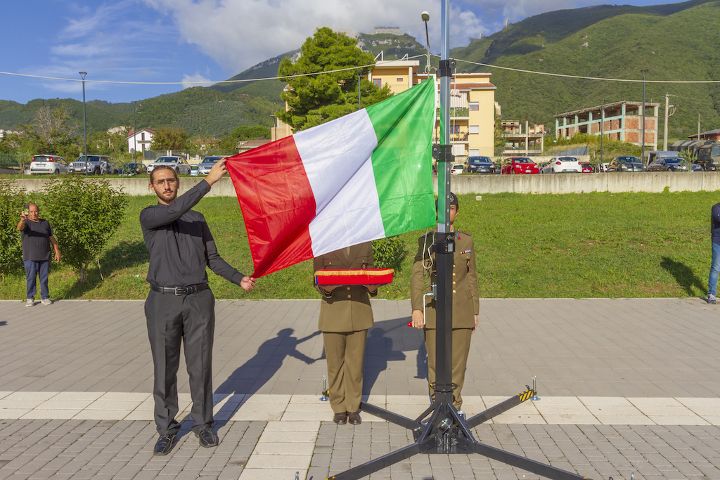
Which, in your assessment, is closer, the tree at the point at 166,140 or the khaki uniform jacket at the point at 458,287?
the khaki uniform jacket at the point at 458,287

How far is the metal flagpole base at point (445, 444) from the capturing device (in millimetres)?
4340

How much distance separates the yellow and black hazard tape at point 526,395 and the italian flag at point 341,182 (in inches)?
84.7

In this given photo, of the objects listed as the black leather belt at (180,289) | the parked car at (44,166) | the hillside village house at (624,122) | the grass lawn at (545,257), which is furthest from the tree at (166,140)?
the black leather belt at (180,289)

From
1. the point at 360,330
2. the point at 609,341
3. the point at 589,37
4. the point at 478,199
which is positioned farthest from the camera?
the point at 589,37

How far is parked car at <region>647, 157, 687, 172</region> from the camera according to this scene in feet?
134

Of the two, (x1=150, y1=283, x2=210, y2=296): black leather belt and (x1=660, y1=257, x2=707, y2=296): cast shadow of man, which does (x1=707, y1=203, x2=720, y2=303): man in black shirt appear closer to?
(x1=660, y1=257, x2=707, y2=296): cast shadow of man

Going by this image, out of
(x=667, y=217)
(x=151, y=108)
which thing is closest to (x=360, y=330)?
(x=667, y=217)

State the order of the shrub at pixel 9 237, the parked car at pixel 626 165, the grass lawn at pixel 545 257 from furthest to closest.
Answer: the parked car at pixel 626 165, the shrub at pixel 9 237, the grass lawn at pixel 545 257

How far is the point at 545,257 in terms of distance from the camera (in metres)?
14.1

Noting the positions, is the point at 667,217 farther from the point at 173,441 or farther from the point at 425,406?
the point at 173,441

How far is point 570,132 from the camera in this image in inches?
4107

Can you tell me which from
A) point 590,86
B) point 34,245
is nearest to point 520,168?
point 34,245

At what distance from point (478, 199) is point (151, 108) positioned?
165 metres

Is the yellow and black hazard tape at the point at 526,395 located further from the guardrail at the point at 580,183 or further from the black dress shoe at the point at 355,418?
the guardrail at the point at 580,183
